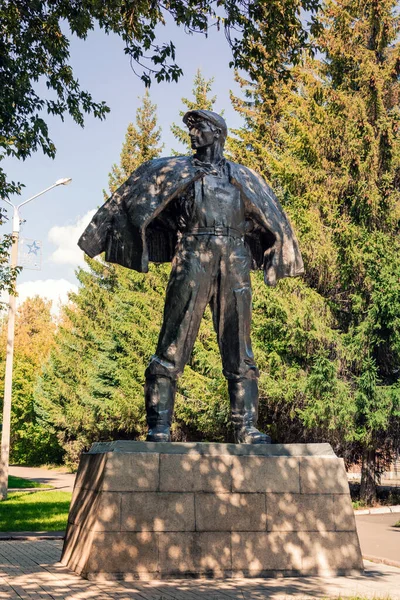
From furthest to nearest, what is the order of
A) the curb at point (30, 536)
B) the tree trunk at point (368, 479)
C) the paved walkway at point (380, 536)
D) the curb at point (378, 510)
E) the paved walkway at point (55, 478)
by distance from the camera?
the paved walkway at point (55, 478), the tree trunk at point (368, 479), the curb at point (378, 510), the curb at point (30, 536), the paved walkway at point (380, 536)

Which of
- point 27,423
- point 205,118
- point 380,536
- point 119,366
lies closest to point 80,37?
point 205,118

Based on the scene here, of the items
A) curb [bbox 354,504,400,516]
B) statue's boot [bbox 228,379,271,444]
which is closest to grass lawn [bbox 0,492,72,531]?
curb [bbox 354,504,400,516]

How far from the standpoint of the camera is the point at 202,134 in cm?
751

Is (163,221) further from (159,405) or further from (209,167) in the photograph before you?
(159,405)

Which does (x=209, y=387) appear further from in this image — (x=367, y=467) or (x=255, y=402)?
(x=255, y=402)

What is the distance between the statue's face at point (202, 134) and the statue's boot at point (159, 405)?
2.23m

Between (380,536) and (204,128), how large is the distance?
8.54 m

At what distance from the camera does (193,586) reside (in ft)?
20.3

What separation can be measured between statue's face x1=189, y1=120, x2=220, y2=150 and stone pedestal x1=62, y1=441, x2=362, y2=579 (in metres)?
2.79

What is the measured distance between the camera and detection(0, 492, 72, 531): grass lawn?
13.8 metres

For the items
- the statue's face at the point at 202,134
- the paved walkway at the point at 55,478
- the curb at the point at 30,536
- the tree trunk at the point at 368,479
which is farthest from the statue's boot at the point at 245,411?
the paved walkway at the point at 55,478

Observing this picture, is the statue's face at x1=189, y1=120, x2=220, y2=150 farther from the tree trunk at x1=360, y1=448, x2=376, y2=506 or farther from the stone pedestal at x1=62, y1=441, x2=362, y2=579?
the tree trunk at x1=360, y1=448, x2=376, y2=506

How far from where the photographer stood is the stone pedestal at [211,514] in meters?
6.51

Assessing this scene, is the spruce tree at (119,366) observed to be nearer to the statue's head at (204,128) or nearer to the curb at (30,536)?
the curb at (30,536)
